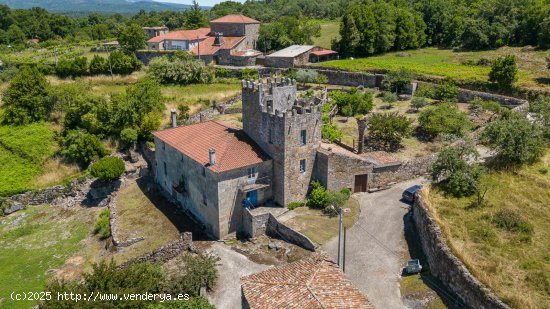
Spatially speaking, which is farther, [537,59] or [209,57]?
[209,57]

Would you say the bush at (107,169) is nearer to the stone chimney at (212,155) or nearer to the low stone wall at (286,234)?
the stone chimney at (212,155)

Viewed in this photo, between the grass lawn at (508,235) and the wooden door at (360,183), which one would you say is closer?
the grass lawn at (508,235)

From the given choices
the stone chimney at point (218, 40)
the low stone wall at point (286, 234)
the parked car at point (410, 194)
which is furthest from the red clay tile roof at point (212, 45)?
the low stone wall at point (286, 234)

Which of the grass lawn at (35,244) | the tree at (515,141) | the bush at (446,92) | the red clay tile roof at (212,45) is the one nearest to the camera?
the grass lawn at (35,244)

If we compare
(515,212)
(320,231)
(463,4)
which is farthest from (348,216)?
(463,4)

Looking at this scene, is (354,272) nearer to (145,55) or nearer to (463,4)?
(145,55)
